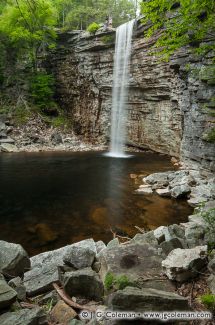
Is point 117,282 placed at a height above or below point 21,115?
below

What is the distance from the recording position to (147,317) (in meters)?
2.77

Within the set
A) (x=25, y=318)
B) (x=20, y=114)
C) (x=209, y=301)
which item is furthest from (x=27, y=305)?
(x=20, y=114)

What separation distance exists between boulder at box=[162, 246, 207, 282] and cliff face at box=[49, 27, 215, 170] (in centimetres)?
910

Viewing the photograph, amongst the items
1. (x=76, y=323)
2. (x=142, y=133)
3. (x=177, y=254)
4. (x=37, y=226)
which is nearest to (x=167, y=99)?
(x=142, y=133)

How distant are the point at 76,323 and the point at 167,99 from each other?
1932 cm

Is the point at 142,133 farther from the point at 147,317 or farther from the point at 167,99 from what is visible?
the point at 147,317

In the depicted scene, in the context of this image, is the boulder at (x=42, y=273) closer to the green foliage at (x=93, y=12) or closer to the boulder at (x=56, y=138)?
the boulder at (x=56, y=138)

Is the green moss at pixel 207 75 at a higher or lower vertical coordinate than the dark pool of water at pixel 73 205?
higher

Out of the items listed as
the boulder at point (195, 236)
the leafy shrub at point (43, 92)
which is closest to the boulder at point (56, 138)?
the leafy shrub at point (43, 92)

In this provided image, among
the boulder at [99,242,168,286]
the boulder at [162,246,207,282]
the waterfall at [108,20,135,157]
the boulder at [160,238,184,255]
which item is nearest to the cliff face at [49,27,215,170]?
the waterfall at [108,20,135,157]

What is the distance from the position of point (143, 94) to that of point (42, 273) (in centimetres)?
2010

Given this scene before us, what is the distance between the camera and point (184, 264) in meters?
3.76

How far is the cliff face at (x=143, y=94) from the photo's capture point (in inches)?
617

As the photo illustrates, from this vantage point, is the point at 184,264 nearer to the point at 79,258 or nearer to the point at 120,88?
the point at 79,258
